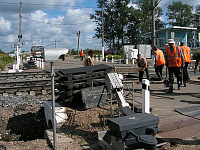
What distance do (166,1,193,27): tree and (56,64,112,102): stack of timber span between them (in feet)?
253

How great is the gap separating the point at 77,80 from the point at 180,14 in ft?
274

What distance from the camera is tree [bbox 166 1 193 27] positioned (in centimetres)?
7831

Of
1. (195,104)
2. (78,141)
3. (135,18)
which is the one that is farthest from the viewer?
(135,18)

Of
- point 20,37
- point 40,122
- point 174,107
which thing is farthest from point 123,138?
point 20,37

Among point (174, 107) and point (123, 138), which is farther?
point (174, 107)

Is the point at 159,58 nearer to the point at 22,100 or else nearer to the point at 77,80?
the point at 77,80

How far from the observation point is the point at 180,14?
8231 centimetres

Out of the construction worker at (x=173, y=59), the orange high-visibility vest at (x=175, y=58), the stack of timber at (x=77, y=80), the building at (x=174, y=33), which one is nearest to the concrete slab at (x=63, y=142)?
the stack of timber at (x=77, y=80)

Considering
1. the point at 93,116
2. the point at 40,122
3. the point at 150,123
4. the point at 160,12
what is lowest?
the point at 40,122

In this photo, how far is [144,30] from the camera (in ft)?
220

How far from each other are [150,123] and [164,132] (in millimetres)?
1274

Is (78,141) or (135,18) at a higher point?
(135,18)

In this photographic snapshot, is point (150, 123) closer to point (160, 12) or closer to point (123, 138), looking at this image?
point (123, 138)

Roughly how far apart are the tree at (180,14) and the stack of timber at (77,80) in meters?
77.1
